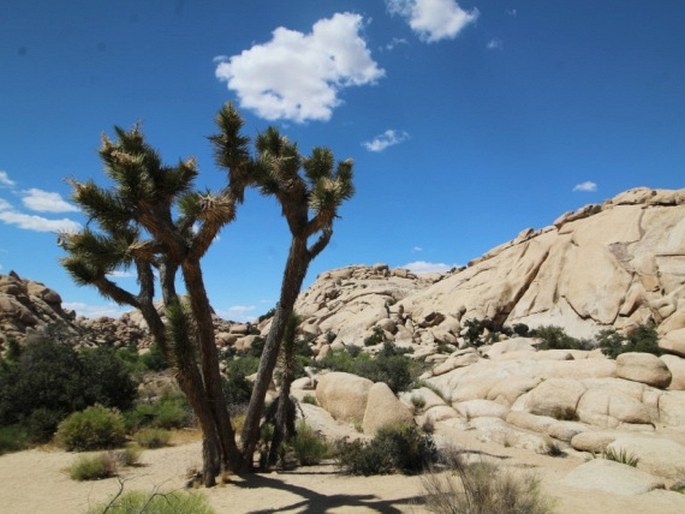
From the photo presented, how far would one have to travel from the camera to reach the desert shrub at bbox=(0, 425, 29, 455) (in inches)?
512

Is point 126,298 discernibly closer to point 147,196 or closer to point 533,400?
point 147,196

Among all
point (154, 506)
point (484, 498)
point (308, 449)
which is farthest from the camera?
point (308, 449)

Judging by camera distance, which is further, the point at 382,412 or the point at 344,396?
the point at 344,396

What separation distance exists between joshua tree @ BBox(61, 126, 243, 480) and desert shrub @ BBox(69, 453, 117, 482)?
8.07ft

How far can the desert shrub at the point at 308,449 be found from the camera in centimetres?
1116

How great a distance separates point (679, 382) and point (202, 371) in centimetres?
1466

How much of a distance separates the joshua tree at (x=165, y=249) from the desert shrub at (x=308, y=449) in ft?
5.22

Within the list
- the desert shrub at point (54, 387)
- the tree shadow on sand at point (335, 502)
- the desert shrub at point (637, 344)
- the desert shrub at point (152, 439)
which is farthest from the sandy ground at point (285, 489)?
the desert shrub at point (637, 344)

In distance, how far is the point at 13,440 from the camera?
43.3 ft

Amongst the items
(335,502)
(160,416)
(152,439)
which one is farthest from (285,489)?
(160,416)

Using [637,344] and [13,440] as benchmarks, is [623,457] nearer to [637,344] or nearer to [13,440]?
[637,344]

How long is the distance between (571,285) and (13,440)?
29.7m

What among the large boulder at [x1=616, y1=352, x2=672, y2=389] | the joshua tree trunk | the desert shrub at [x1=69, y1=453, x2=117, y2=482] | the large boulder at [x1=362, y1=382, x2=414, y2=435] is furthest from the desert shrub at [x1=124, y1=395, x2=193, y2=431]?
the large boulder at [x1=616, y1=352, x2=672, y2=389]

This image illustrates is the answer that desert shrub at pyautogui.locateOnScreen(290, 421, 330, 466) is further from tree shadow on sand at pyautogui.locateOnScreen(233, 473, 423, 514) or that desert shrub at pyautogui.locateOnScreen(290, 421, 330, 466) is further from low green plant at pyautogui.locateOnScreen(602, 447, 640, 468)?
low green plant at pyautogui.locateOnScreen(602, 447, 640, 468)
